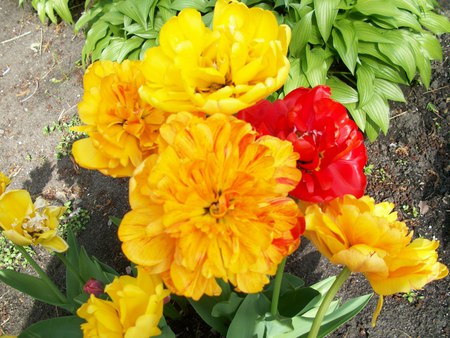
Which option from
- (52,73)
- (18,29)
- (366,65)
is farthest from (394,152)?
(18,29)

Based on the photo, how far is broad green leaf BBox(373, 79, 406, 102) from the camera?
6.91ft

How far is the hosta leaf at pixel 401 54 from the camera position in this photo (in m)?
2.01

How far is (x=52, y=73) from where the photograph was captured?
9.03 ft

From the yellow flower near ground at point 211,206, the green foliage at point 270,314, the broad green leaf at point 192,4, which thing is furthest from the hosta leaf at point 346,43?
the yellow flower near ground at point 211,206

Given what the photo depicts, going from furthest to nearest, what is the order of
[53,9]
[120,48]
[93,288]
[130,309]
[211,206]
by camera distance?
[53,9]
[120,48]
[93,288]
[130,309]
[211,206]

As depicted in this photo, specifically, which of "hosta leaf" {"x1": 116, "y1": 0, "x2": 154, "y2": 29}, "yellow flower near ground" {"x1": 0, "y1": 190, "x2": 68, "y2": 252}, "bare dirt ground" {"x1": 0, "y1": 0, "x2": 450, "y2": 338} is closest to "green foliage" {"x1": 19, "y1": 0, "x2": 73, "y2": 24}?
"bare dirt ground" {"x1": 0, "y1": 0, "x2": 450, "y2": 338}

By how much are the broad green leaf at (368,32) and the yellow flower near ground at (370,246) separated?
5.03ft

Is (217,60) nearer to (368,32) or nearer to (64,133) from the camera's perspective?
(368,32)

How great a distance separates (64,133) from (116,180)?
18.6 inches

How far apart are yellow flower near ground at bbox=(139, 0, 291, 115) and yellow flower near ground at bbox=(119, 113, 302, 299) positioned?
4cm

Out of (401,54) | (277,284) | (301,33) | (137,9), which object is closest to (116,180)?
(137,9)

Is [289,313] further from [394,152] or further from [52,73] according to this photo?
[52,73]

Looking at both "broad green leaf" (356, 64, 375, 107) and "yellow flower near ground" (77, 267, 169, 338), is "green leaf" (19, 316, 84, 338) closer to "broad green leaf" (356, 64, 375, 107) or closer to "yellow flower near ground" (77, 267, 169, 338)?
"yellow flower near ground" (77, 267, 169, 338)

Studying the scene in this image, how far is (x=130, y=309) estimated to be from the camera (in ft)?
2.50
